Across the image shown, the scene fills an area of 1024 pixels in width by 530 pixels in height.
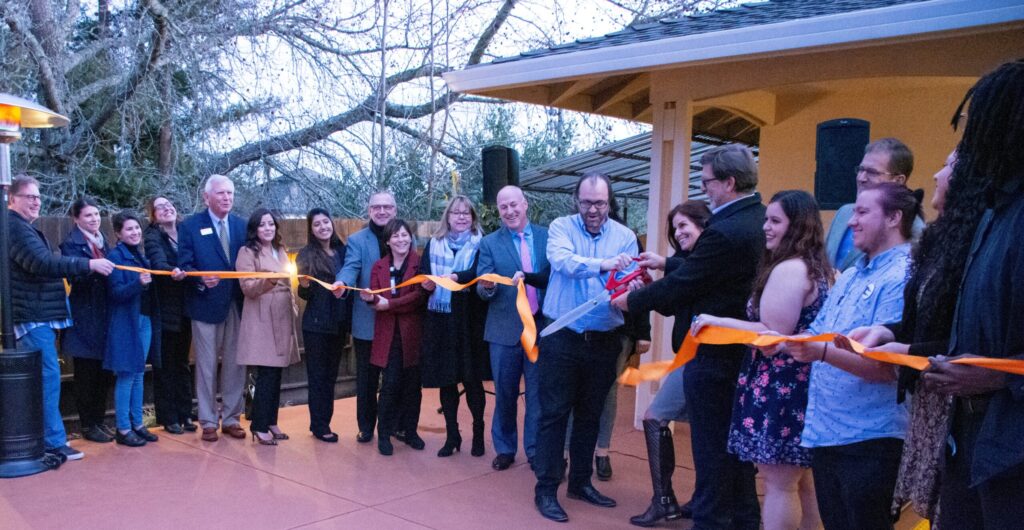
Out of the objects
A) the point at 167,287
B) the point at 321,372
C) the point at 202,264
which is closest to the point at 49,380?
the point at 167,287

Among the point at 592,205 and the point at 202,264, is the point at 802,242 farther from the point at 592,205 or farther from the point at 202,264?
the point at 202,264

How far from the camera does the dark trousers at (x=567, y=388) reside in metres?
4.61

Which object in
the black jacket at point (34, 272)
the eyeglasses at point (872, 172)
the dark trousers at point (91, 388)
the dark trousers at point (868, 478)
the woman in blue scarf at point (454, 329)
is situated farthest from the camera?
A: the dark trousers at point (91, 388)

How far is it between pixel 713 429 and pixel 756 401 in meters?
0.51

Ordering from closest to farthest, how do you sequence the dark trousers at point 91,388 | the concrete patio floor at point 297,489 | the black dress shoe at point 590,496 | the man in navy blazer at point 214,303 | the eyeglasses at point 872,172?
1. the eyeglasses at point 872,172
2. the concrete patio floor at point 297,489
3. the black dress shoe at point 590,496
4. the dark trousers at point 91,388
5. the man in navy blazer at point 214,303

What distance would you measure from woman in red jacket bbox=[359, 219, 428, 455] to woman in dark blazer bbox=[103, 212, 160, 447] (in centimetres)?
167

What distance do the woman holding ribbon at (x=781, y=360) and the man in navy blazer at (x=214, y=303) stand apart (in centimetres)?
409

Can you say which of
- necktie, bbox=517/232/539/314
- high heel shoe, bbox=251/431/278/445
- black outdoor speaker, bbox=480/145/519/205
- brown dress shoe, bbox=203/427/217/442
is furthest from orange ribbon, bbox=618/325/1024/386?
black outdoor speaker, bbox=480/145/519/205

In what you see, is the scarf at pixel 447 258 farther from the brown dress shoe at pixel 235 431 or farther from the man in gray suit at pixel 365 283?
the brown dress shoe at pixel 235 431

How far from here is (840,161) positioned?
4941 mm

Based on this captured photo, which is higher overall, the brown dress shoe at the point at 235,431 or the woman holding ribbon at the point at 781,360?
the woman holding ribbon at the point at 781,360

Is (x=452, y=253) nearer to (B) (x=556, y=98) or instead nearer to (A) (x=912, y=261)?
(B) (x=556, y=98)

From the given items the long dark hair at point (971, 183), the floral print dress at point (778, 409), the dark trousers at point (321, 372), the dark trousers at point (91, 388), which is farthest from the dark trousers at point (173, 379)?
the long dark hair at point (971, 183)

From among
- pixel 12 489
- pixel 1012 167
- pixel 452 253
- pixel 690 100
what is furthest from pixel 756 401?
pixel 12 489
